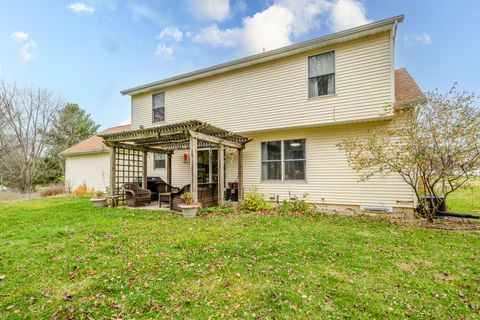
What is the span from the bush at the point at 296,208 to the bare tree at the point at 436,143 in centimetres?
205

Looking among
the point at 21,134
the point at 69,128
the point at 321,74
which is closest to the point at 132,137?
the point at 321,74

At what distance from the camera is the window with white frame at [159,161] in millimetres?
12242

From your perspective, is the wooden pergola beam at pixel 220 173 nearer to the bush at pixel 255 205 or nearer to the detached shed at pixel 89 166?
the bush at pixel 255 205

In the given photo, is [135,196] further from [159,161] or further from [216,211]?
[159,161]

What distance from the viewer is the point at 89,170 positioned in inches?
617

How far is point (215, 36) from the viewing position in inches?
564

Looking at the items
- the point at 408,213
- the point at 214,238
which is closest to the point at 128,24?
the point at 214,238

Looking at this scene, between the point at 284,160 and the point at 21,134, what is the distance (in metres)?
20.6

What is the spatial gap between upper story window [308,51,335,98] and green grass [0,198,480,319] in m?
4.60

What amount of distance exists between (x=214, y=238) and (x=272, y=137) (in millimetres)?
5370

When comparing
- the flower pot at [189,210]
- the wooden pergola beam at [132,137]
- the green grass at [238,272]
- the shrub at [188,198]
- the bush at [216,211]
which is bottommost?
the green grass at [238,272]

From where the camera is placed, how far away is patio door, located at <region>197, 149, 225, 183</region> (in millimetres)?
10648

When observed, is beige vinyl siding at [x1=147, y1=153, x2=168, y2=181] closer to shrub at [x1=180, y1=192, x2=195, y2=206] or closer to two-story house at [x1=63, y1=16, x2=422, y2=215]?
two-story house at [x1=63, y1=16, x2=422, y2=215]

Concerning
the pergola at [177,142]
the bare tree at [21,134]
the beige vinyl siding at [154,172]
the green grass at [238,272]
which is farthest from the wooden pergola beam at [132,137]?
the bare tree at [21,134]
